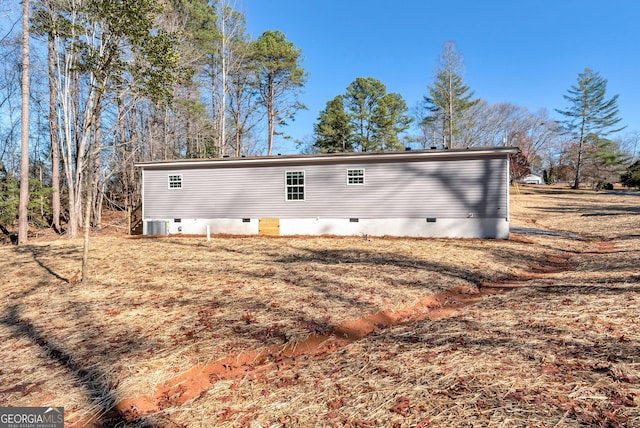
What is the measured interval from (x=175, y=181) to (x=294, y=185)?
225 inches

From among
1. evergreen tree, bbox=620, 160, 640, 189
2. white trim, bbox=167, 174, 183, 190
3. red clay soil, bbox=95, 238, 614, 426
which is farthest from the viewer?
evergreen tree, bbox=620, 160, 640, 189

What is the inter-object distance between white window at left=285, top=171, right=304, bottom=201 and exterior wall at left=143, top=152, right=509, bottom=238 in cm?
19

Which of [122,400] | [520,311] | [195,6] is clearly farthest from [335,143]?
[122,400]

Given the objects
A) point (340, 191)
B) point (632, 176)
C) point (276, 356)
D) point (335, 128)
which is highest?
→ point (335, 128)

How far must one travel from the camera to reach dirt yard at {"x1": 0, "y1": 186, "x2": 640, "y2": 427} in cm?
236

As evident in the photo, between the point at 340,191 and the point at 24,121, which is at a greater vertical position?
the point at 24,121

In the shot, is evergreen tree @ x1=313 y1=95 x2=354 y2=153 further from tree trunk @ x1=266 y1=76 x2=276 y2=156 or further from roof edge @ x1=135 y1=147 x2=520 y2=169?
roof edge @ x1=135 y1=147 x2=520 y2=169

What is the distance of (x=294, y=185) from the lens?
547 inches

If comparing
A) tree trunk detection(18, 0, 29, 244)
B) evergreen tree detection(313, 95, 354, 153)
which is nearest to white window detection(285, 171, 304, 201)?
tree trunk detection(18, 0, 29, 244)

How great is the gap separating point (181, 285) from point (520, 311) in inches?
220

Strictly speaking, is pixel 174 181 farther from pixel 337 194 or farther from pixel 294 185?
pixel 337 194

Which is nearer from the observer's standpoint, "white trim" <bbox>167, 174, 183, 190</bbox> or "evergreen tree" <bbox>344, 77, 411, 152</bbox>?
"white trim" <bbox>167, 174, 183, 190</bbox>

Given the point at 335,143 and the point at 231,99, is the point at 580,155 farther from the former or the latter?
the point at 231,99

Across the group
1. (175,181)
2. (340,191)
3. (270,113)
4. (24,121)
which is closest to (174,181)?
(175,181)
